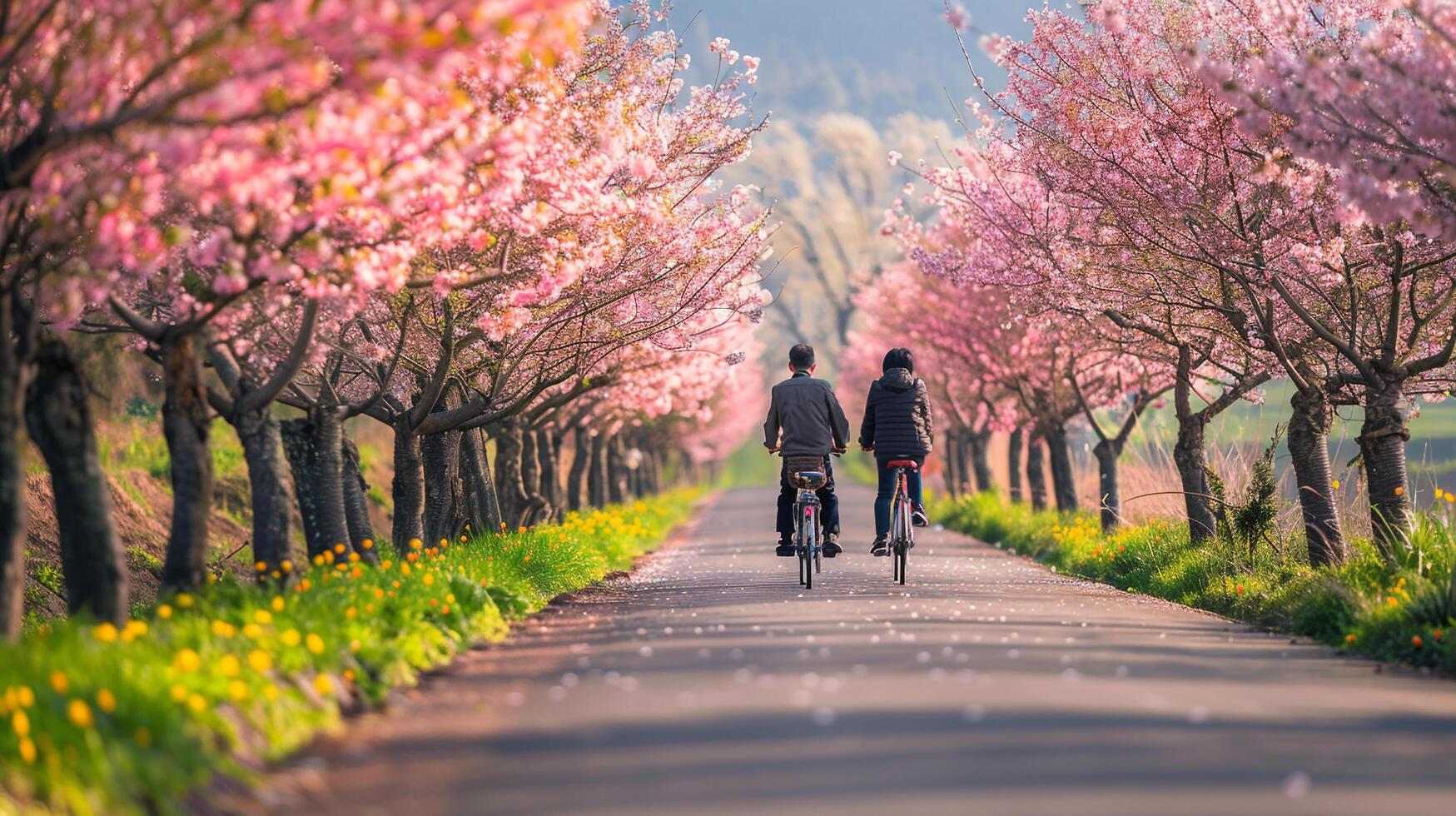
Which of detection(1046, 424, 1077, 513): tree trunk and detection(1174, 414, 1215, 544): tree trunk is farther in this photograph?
detection(1046, 424, 1077, 513): tree trunk

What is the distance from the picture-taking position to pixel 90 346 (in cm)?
2620

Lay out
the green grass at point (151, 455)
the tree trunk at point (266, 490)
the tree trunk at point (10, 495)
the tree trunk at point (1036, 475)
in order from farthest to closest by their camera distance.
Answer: the tree trunk at point (1036, 475)
the green grass at point (151, 455)
the tree trunk at point (266, 490)
the tree trunk at point (10, 495)

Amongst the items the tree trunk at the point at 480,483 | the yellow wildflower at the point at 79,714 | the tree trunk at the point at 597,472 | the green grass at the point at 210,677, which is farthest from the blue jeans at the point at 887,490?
the tree trunk at the point at 597,472

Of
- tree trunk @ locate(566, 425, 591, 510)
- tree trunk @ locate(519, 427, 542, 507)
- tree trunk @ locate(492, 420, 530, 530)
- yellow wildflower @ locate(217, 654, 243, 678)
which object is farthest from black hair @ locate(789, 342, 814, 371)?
tree trunk @ locate(566, 425, 591, 510)

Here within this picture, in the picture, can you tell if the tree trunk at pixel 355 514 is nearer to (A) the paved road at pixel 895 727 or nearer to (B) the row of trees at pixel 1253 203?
(A) the paved road at pixel 895 727

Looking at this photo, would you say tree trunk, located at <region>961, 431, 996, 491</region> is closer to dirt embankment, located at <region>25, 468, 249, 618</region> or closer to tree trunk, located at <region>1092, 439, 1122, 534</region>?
tree trunk, located at <region>1092, 439, 1122, 534</region>

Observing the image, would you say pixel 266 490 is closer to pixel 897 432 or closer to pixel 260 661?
pixel 260 661

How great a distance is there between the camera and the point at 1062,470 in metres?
30.3

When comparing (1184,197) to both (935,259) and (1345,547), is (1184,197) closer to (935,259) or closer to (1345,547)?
(1345,547)

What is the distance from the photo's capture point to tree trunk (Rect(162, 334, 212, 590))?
11.0 meters

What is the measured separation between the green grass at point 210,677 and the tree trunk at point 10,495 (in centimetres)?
25

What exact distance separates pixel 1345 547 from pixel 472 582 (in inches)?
321

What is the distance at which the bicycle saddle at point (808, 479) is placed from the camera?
17078mm

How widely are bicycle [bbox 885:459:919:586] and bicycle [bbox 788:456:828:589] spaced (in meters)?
0.74
